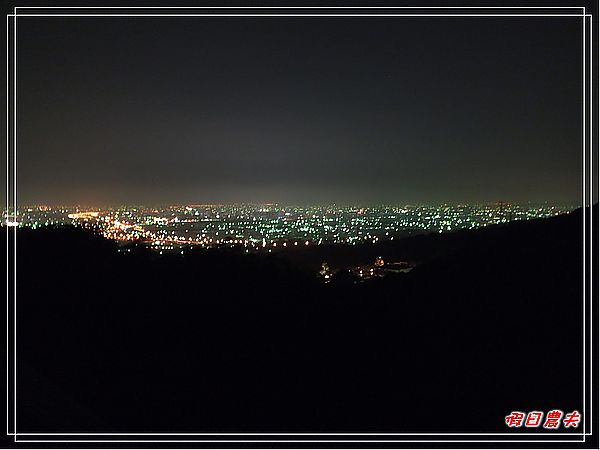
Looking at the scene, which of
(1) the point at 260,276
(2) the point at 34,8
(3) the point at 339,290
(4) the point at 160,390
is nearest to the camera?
(2) the point at 34,8

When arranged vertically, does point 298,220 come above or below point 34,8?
below

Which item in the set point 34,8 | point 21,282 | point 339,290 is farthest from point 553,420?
point 34,8

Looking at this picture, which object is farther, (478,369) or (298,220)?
(298,220)

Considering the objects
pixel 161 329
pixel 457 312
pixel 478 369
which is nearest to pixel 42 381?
pixel 161 329

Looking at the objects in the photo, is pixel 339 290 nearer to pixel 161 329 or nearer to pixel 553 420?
pixel 161 329

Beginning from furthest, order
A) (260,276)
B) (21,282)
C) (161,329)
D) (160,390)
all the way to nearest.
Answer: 1. (260,276)
2. (161,329)
3. (160,390)
4. (21,282)

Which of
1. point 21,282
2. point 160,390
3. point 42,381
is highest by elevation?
point 21,282
